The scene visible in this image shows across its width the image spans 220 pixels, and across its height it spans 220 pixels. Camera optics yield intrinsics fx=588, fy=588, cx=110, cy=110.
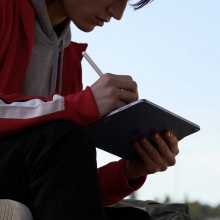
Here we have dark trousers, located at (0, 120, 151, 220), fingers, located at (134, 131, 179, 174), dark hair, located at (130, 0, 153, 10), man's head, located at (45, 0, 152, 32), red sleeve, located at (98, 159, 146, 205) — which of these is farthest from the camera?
dark hair, located at (130, 0, 153, 10)

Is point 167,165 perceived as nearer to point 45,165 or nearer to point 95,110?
point 95,110

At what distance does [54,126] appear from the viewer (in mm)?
1222

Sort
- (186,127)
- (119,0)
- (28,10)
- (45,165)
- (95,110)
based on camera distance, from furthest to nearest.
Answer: (119,0), (28,10), (186,127), (95,110), (45,165)

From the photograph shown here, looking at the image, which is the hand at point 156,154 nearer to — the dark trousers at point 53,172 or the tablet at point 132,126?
the tablet at point 132,126

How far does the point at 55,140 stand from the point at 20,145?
99mm

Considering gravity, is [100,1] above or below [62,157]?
above

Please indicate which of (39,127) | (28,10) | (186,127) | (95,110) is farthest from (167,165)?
(28,10)

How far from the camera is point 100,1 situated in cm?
196

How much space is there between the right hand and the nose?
2.03 feet

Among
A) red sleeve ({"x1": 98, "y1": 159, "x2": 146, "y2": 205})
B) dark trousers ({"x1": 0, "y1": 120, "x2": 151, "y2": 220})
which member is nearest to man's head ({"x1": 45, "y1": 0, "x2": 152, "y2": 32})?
red sleeve ({"x1": 98, "y1": 159, "x2": 146, "y2": 205})

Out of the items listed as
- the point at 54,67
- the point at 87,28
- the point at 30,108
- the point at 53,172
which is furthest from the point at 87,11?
the point at 53,172

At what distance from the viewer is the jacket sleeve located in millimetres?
1287

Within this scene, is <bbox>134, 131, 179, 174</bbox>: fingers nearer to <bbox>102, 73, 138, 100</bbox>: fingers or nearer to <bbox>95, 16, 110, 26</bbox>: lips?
<bbox>102, 73, 138, 100</bbox>: fingers

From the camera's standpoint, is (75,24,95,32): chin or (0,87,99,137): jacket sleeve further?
(75,24,95,32): chin
